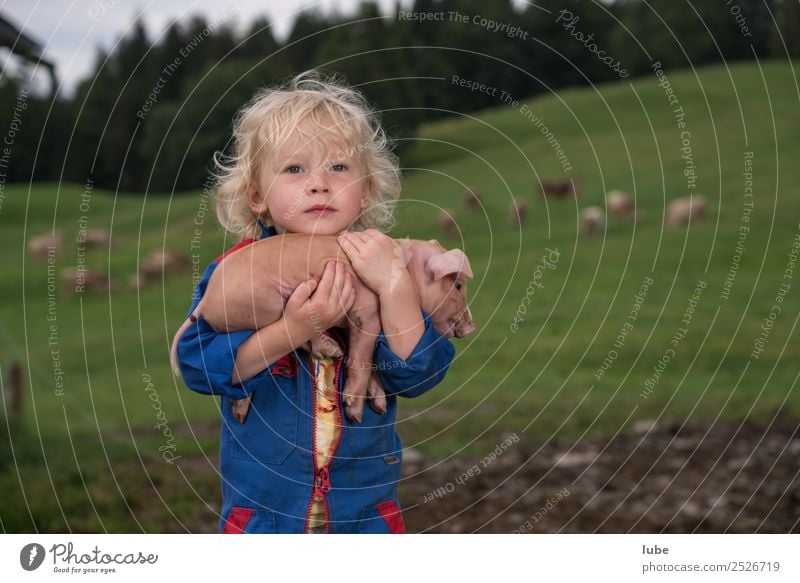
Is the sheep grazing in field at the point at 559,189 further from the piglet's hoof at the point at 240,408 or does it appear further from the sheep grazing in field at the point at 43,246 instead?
the piglet's hoof at the point at 240,408

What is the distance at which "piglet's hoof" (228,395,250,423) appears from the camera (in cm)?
216

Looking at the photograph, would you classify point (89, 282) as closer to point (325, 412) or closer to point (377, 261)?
point (325, 412)

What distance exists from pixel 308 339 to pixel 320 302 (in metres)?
0.10

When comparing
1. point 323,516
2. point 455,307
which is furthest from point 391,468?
point 455,307

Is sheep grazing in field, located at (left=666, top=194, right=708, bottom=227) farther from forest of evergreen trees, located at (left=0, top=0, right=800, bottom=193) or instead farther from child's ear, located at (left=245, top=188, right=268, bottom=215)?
child's ear, located at (left=245, top=188, right=268, bottom=215)

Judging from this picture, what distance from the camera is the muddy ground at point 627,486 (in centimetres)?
448

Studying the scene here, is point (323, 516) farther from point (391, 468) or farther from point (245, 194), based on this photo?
point (245, 194)

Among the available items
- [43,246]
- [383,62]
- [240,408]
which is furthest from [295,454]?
[43,246]

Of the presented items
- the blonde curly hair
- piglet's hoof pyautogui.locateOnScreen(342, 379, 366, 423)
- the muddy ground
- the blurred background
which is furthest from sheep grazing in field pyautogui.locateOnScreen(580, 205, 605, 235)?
piglet's hoof pyautogui.locateOnScreen(342, 379, 366, 423)

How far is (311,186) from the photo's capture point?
208 centimetres

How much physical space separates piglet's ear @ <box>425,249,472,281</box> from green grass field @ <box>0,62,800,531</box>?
307 mm

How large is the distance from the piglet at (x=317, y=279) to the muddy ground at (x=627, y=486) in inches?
76.4

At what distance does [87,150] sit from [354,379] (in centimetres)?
2829

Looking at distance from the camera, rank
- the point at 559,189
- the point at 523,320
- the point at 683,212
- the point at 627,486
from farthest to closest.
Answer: the point at 559,189, the point at 683,212, the point at 523,320, the point at 627,486
